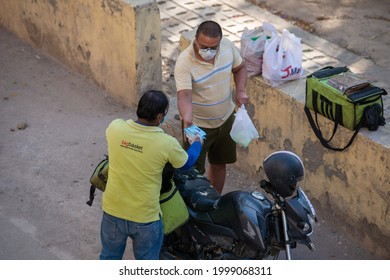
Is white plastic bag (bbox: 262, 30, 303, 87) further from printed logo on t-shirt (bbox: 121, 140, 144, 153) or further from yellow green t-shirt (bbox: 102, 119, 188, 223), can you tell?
printed logo on t-shirt (bbox: 121, 140, 144, 153)

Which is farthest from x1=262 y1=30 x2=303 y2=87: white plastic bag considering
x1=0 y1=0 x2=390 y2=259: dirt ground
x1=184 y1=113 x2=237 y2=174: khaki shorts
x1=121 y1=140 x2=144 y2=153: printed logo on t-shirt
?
x1=121 y1=140 x2=144 y2=153: printed logo on t-shirt

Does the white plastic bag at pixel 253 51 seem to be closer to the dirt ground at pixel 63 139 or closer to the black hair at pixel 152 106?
the dirt ground at pixel 63 139

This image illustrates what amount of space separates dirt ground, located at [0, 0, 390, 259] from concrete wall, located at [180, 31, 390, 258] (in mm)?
169

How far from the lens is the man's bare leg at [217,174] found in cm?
710

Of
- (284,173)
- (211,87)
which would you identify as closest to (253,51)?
(211,87)

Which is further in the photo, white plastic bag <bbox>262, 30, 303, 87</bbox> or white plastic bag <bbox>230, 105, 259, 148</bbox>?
white plastic bag <bbox>262, 30, 303, 87</bbox>

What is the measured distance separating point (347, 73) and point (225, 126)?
1.02 m

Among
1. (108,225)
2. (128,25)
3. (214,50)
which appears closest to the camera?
(108,225)

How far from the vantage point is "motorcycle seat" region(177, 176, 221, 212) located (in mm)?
5903

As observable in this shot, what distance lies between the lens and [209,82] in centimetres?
649

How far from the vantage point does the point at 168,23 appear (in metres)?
10.1

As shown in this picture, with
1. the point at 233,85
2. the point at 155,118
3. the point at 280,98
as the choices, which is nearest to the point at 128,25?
the point at 233,85

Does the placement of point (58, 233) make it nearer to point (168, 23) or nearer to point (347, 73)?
point (347, 73)

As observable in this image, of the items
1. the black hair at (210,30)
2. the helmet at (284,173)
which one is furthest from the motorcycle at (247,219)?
the black hair at (210,30)
